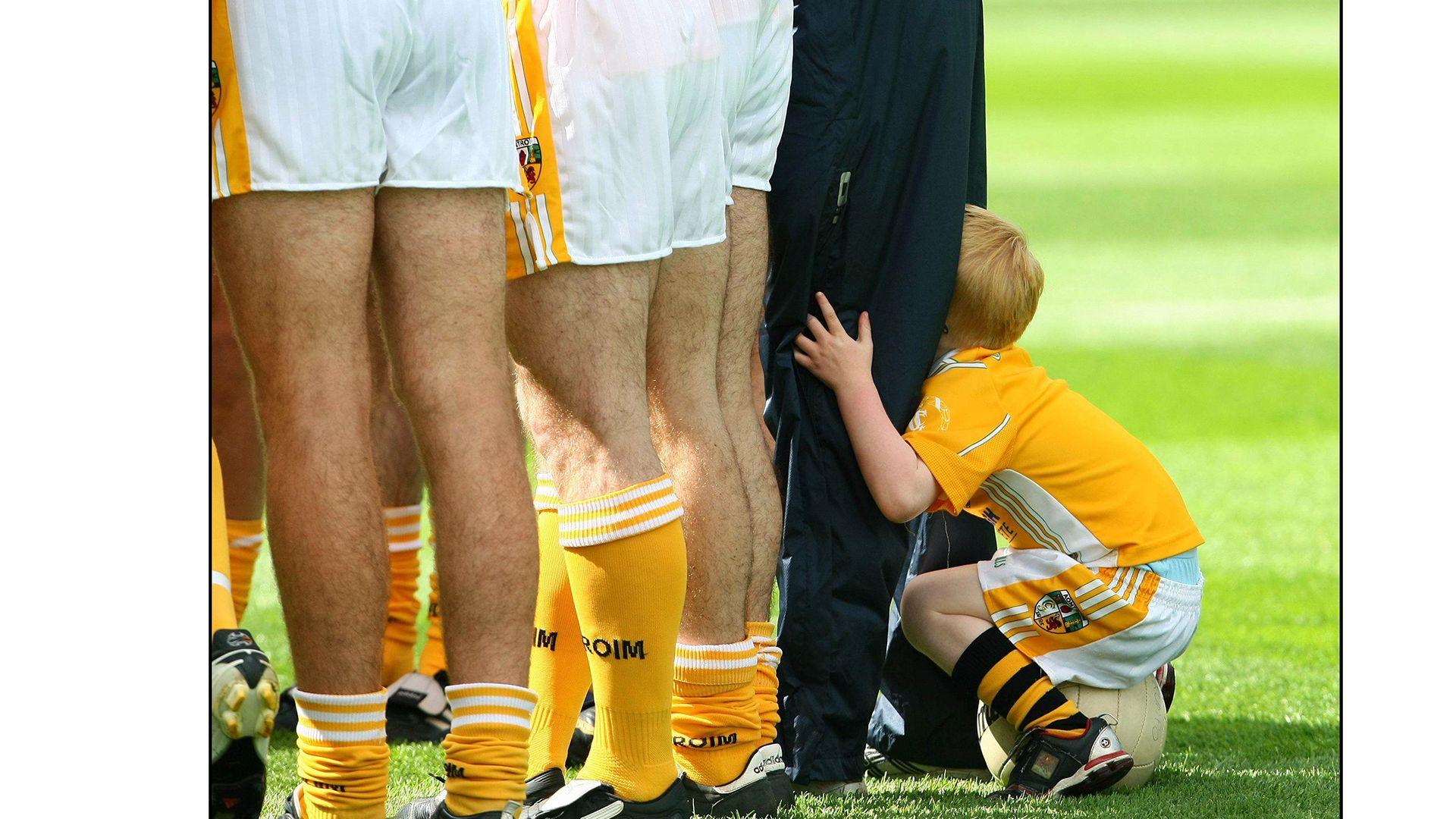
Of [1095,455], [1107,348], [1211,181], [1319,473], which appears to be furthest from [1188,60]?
[1095,455]

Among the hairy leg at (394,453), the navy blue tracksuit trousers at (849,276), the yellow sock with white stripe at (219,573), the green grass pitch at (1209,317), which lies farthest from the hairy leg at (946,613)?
the yellow sock with white stripe at (219,573)

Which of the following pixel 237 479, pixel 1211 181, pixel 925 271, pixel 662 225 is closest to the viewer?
pixel 662 225

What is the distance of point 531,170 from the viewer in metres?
2.24

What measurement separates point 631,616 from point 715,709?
288mm

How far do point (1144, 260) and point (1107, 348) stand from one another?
420 centimetres

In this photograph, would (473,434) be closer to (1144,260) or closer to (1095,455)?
(1095,455)

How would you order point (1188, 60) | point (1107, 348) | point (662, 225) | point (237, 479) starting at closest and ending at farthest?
point (662, 225), point (237, 479), point (1107, 348), point (1188, 60)

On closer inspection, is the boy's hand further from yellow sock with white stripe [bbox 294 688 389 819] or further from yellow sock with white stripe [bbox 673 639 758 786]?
yellow sock with white stripe [bbox 294 688 389 819]

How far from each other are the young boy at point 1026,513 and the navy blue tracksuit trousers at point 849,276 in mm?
54

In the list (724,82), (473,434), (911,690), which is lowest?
(911,690)

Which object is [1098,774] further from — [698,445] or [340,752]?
[340,752]

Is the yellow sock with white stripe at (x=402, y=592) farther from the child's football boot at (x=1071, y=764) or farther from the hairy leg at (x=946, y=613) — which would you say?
the child's football boot at (x=1071, y=764)

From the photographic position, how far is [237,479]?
3199 millimetres

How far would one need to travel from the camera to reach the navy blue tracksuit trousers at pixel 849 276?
104 inches
